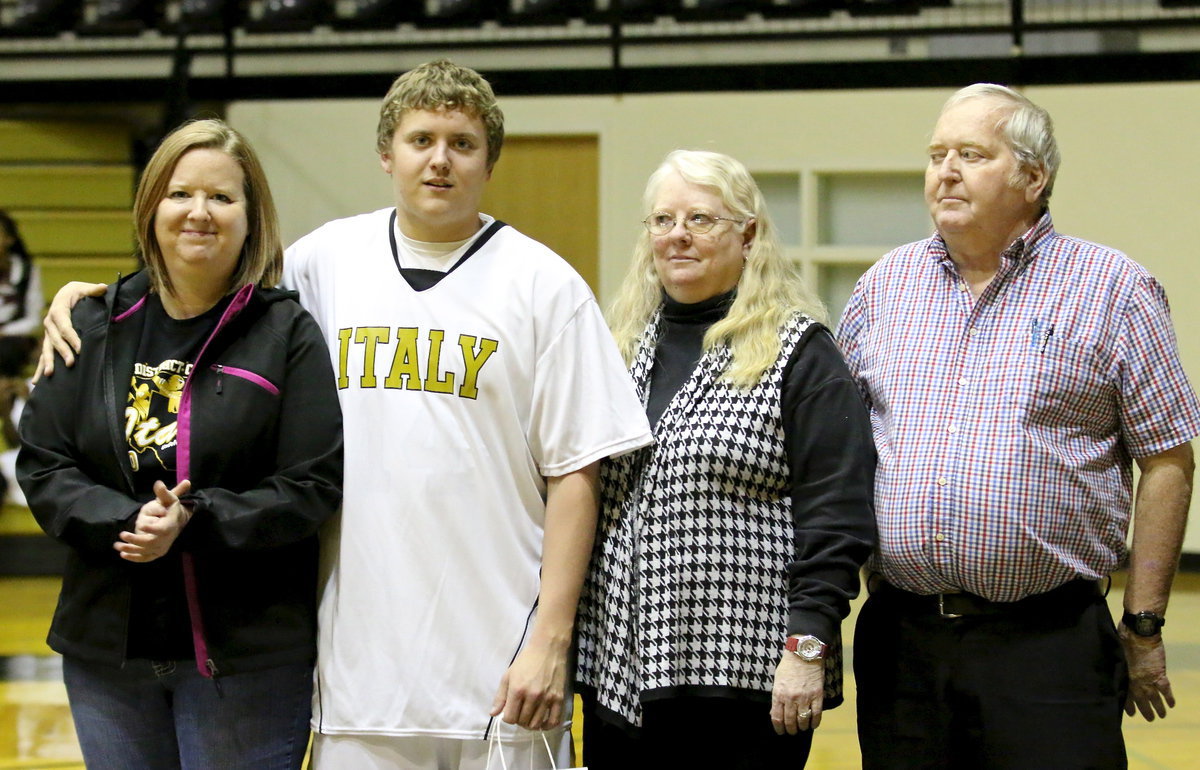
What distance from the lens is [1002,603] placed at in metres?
1.95

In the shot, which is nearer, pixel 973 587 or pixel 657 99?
pixel 973 587

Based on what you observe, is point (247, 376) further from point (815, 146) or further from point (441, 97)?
point (815, 146)

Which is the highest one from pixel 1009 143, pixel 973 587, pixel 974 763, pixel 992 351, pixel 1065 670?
pixel 1009 143

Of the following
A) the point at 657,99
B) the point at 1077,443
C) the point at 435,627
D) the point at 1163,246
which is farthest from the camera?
the point at 657,99

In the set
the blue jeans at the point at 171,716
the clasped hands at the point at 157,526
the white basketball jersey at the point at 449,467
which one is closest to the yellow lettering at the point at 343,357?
the white basketball jersey at the point at 449,467

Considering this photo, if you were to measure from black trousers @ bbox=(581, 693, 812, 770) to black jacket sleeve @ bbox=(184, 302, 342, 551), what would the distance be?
1.95 ft

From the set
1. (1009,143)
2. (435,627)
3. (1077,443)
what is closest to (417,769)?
(435,627)

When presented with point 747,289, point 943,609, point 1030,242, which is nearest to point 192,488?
point 747,289

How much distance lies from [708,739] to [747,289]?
704mm

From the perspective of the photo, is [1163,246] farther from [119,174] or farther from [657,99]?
[119,174]

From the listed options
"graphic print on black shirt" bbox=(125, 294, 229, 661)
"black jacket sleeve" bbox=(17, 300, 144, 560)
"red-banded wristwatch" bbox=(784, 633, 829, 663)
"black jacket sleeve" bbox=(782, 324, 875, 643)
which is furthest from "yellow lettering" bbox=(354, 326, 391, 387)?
"red-banded wristwatch" bbox=(784, 633, 829, 663)

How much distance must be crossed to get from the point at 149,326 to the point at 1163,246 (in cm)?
634

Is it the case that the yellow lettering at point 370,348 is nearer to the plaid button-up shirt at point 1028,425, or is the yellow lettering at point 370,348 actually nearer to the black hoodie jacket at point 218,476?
the black hoodie jacket at point 218,476

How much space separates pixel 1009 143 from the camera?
1.99 meters
